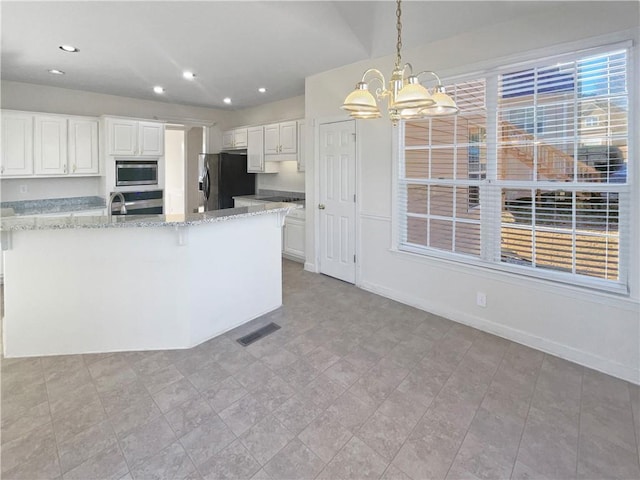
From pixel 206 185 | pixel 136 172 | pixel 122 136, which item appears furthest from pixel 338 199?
pixel 122 136

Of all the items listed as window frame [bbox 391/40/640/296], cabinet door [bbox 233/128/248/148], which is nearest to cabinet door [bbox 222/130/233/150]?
cabinet door [bbox 233/128/248/148]

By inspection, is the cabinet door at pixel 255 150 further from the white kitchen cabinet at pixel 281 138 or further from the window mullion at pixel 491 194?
the window mullion at pixel 491 194

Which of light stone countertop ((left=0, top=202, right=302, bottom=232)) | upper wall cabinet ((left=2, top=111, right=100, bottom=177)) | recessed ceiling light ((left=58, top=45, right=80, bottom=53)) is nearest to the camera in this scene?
light stone countertop ((left=0, top=202, right=302, bottom=232))

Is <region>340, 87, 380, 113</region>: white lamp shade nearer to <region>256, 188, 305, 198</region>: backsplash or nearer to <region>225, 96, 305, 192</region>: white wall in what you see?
<region>225, 96, 305, 192</region>: white wall

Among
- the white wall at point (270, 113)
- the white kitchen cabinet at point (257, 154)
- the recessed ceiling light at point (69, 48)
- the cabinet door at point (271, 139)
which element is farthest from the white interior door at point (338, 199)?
the recessed ceiling light at point (69, 48)

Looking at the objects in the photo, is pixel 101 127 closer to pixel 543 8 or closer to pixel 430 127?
pixel 430 127

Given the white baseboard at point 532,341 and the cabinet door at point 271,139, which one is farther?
the cabinet door at point 271,139

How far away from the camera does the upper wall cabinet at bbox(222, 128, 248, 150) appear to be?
20.9ft

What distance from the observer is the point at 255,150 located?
243 inches

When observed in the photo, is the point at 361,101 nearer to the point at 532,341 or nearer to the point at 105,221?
the point at 105,221

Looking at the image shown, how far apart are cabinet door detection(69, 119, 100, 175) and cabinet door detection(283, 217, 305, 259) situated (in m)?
2.90

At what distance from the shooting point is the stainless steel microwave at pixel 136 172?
532 cm

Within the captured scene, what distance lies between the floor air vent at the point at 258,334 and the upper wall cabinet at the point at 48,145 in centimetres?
381

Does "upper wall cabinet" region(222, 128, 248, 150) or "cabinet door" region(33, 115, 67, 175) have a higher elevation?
"upper wall cabinet" region(222, 128, 248, 150)
